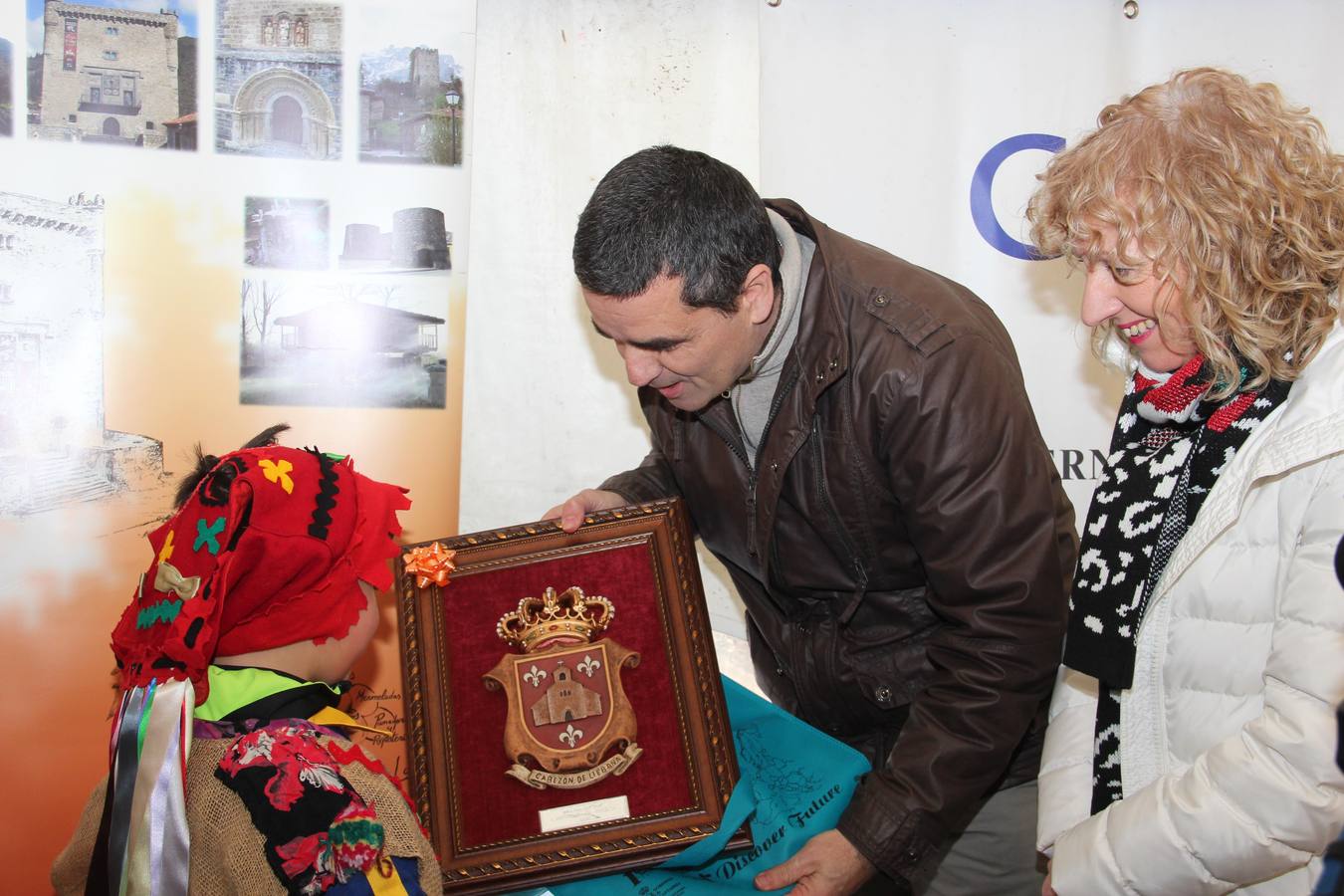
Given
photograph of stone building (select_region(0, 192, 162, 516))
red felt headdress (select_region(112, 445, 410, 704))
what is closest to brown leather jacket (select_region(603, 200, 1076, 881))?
red felt headdress (select_region(112, 445, 410, 704))

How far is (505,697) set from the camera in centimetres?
215

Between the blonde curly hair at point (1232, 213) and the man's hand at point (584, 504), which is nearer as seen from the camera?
the blonde curly hair at point (1232, 213)

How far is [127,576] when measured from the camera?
3.11m

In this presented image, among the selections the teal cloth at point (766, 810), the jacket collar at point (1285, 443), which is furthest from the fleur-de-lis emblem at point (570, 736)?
the jacket collar at point (1285, 443)

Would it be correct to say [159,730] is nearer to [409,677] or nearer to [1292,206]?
[409,677]

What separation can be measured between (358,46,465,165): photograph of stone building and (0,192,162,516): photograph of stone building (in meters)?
0.79

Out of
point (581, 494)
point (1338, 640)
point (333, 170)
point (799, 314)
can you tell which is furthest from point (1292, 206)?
point (333, 170)

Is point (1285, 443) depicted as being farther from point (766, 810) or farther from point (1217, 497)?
point (766, 810)

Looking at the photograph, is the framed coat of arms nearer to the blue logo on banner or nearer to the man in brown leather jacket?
the man in brown leather jacket

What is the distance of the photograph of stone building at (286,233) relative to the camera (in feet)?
10.3

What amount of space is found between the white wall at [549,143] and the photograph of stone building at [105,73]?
873mm

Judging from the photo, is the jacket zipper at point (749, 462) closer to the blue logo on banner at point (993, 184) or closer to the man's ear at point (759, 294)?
the man's ear at point (759, 294)

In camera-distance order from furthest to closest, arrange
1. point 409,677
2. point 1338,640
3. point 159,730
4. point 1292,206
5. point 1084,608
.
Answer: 1. point 409,677
2. point 1084,608
3. point 159,730
4. point 1292,206
5. point 1338,640

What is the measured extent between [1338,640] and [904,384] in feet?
2.71
